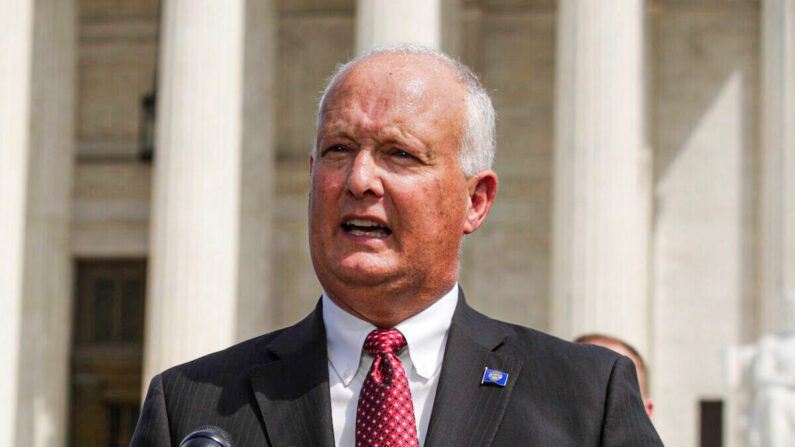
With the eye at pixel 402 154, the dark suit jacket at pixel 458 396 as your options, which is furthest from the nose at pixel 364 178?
the dark suit jacket at pixel 458 396

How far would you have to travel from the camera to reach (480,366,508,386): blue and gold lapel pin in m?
6.19

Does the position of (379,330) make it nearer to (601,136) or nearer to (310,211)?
(310,211)

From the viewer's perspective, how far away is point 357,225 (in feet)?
19.8

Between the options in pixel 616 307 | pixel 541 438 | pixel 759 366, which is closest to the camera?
pixel 541 438

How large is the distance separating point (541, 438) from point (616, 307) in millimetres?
43244

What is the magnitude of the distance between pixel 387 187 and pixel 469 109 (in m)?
0.64

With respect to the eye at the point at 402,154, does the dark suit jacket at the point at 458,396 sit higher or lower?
lower

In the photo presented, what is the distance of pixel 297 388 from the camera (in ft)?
20.5

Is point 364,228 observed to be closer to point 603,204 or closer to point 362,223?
point 362,223

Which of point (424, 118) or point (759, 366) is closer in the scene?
point (424, 118)

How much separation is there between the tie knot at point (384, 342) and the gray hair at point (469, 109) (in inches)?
31.7

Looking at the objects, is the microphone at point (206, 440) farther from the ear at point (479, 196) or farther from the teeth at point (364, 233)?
the ear at point (479, 196)

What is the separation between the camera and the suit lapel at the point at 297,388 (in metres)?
6.04

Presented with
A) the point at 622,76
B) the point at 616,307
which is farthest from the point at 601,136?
the point at 616,307
